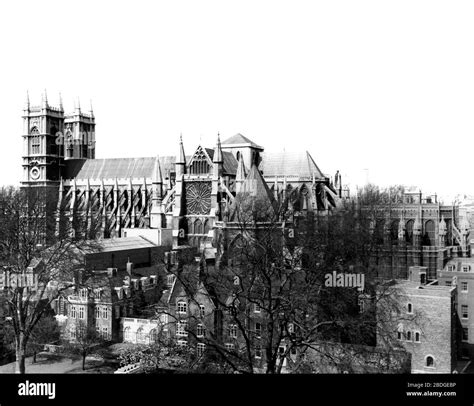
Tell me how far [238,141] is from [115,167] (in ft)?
39.6

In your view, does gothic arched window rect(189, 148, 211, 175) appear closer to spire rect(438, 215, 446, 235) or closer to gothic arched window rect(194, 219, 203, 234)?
gothic arched window rect(194, 219, 203, 234)

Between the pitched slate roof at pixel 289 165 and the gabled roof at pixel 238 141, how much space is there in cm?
118

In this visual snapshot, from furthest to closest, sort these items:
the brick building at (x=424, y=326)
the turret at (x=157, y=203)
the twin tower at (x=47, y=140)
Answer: the twin tower at (x=47, y=140) → the turret at (x=157, y=203) → the brick building at (x=424, y=326)

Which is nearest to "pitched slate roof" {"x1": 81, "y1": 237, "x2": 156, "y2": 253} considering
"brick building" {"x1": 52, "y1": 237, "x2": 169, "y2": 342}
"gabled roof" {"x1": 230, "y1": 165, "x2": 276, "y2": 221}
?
"brick building" {"x1": 52, "y1": 237, "x2": 169, "y2": 342}

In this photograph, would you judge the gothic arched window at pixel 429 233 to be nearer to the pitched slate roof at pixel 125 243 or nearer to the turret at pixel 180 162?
the pitched slate roof at pixel 125 243

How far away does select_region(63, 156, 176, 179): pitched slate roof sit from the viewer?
34594 mm

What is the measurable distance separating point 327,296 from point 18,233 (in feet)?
19.2

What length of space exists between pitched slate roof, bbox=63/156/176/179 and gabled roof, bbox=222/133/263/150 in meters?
5.45

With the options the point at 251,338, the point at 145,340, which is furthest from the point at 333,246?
the point at 145,340

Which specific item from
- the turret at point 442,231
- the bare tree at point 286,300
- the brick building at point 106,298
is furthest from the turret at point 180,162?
the bare tree at point 286,300

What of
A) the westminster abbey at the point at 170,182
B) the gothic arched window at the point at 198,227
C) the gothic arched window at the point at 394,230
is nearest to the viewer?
the gothic arched window at the point at 394,230

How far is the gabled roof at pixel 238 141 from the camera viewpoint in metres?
28.1

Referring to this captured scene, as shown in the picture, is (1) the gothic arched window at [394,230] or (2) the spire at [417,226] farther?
(2) the spire at [417,226]
